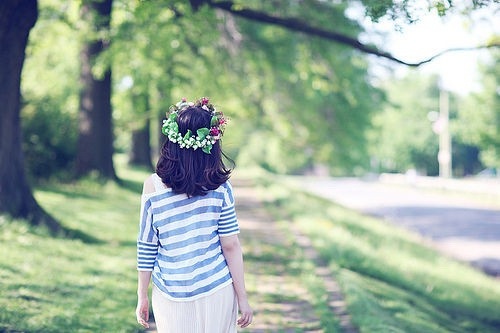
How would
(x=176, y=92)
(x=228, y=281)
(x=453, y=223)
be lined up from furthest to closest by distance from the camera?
1. (x=176, y=92)
2. (x=453, y=223)
3. (x=228, y=281)

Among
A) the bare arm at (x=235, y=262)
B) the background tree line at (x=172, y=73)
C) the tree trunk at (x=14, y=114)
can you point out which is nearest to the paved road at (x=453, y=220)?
the background tree line at (x=172, y=73)

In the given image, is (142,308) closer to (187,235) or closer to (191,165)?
(187,235)

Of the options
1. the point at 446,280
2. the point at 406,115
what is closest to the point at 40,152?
the point at 446,280

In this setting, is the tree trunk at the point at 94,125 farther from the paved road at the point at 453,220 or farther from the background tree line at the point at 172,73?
the paved road at the point at 453,220

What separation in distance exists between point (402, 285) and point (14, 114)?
6.36 meters

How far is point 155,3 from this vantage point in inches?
310

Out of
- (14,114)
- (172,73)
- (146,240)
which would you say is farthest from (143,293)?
(172,73)

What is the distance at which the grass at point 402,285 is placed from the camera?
673 centimetres

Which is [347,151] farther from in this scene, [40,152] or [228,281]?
[228,281]

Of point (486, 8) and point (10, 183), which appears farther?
point (10, 183)

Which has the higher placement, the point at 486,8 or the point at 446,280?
the point at 486,8

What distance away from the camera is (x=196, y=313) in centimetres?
310

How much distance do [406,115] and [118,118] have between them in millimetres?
46834

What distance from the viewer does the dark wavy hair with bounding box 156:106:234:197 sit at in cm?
304
